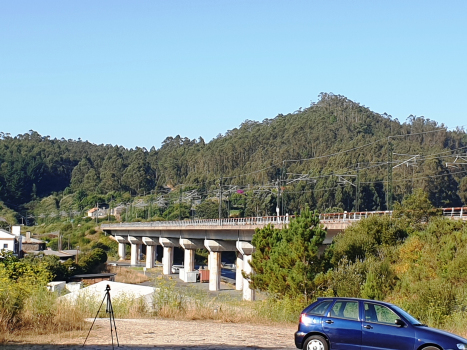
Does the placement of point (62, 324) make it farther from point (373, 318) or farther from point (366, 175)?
point (366, 175)

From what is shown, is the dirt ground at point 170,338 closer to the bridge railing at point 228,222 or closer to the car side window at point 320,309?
the car side window at point 320,309

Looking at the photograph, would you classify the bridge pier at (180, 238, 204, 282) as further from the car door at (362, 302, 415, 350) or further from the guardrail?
the car door at (362, 302, 415, 350)

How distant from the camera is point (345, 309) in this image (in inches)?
572

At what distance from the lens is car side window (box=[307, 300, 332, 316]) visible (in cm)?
1463

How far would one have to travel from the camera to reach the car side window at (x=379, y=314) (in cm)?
1409

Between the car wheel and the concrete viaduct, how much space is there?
3211 centimetres

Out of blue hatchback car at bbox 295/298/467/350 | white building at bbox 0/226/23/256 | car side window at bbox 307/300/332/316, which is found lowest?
white building at bbox 0/226/23/256

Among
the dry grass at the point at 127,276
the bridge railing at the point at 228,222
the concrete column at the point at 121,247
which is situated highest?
the bridge railing at the point at 228,222

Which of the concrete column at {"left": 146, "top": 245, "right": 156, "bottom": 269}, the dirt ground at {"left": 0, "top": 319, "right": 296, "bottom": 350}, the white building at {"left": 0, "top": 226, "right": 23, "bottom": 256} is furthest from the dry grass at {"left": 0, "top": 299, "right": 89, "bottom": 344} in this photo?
the concrete column at {"left": 146, "top": 245, "right": 156, "bottom": 269}

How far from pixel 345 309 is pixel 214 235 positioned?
205ft

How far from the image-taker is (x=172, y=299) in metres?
22.1

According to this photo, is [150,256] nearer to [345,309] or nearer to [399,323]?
[345,309]

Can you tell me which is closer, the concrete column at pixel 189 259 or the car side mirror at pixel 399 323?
the car side mirror at pixel 399 323

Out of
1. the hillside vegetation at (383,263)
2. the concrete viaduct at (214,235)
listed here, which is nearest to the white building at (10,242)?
the concrete viaduct at (214,235)
